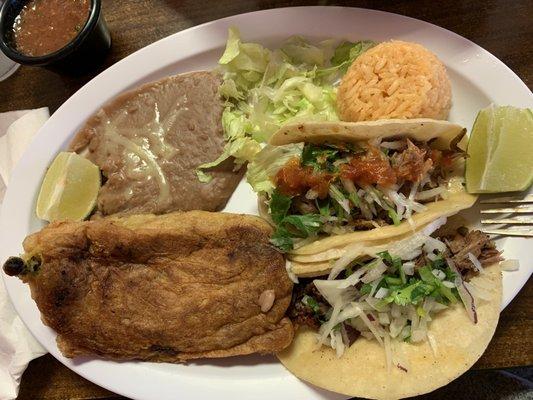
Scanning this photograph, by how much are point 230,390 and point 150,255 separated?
78 centimetres

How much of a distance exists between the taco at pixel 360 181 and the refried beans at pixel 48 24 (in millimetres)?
1330

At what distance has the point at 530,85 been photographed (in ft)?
8.61

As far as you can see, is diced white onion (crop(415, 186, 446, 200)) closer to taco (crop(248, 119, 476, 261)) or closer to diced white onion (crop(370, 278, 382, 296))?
taco (crop(248, 119, 476, 261))

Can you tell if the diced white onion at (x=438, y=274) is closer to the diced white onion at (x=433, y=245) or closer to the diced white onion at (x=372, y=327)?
the diced white onion at (x=433, y=245)

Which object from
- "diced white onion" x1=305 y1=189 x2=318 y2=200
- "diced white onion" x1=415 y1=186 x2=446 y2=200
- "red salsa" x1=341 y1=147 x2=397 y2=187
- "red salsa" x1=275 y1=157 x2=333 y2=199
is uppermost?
"red salsa" x1=341 y1=147 x2=397 y2=187

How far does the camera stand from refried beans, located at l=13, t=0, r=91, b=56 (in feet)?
8.92

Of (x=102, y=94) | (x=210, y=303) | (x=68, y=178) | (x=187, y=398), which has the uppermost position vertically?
(x=102, y=94)

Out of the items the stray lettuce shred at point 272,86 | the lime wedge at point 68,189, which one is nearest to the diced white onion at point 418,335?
the stray lettuce shred at point 272,86

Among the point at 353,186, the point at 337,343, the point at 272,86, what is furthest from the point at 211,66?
the point at 337,343

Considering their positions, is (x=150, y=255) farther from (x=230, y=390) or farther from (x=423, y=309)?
(x=423, y=309)

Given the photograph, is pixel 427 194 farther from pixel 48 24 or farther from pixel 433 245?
pixel 48 24

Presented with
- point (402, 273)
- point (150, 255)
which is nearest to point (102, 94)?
point (150, 255)

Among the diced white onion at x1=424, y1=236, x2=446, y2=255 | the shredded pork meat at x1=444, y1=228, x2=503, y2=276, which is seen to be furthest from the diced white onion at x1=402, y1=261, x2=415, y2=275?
the shredded pork meat at x1=444, y1=228, x2=503, y2=276

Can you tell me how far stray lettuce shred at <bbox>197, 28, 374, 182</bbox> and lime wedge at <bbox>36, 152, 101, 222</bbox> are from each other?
0.63 metres
